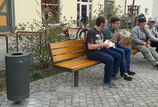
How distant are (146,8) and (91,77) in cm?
2649

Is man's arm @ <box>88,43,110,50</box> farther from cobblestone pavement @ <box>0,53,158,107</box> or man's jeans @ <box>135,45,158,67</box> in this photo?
man's jeans @ <box>135,45,158,67</box>

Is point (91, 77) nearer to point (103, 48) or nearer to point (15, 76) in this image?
point (103, 48)

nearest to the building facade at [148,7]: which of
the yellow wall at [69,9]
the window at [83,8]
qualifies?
the window at [83,8]

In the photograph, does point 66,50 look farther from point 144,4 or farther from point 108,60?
point 144,4

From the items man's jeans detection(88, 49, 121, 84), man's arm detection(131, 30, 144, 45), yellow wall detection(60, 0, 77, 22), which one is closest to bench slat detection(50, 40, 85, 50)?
man's jeans detection(88, 49, 121, 84)

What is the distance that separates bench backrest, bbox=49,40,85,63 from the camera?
4664 mm

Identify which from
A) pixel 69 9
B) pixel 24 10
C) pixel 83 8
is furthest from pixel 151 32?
pixel 83 8

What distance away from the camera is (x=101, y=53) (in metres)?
4.82

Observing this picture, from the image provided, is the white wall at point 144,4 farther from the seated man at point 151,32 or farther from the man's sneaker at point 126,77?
the man's sneaker at point 126,77

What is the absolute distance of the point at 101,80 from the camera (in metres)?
5.18

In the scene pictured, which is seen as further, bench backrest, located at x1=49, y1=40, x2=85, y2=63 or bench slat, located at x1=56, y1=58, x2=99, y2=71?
bench backrest, located at x1=49, y1=40, x2=85, y2=63

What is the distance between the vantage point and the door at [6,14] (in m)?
13.3

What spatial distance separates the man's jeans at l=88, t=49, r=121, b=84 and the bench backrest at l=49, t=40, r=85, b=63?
1.47ft

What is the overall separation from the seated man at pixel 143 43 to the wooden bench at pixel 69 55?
180cm
